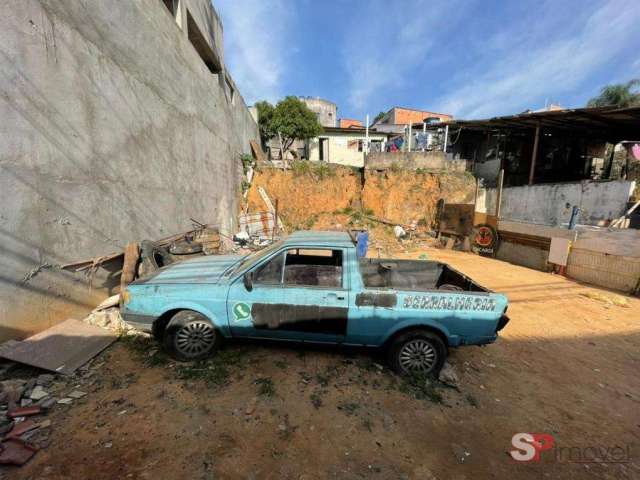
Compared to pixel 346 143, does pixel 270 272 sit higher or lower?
lower

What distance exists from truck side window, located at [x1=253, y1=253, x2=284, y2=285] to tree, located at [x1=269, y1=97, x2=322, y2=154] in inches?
698

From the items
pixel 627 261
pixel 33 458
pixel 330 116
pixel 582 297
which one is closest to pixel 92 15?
pixel 33 458

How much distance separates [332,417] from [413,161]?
51.0 ft

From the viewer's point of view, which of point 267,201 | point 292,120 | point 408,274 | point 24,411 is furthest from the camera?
point 292,120

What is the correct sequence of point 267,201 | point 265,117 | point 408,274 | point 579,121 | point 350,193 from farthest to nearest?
point 265,117 < point 350,193 < point 267,201 < point 579,121 < point 408,274

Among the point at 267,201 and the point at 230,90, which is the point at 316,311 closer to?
A: the point at 267,201

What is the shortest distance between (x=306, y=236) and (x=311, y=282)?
681 millimetres

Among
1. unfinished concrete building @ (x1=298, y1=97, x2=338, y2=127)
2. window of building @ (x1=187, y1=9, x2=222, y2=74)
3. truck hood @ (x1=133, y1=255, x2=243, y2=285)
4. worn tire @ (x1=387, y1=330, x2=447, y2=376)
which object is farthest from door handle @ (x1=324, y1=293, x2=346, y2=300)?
unfinished concrete building @ (x1=298, y1=97, x2=338, y2=127)

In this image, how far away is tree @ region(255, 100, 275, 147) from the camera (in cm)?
1958

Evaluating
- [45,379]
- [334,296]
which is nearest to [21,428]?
[45,379]

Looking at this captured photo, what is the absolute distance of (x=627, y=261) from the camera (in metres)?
6.78

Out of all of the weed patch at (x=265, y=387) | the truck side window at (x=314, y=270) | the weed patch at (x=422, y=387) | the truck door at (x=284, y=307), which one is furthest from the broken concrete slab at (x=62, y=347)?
the weed patch at (x=422, y=387)

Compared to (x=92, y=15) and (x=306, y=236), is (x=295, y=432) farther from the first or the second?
(x=92, y=15)

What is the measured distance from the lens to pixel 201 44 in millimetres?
9789
